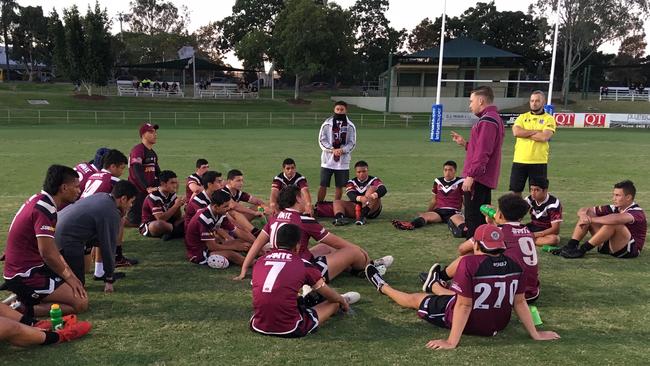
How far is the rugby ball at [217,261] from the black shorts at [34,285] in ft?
5.86

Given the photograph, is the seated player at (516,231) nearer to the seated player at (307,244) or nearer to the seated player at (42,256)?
the seated player at (307,244)

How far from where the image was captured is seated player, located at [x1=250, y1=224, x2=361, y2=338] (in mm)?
3719

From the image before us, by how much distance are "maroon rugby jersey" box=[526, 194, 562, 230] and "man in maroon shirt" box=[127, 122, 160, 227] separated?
5825 mm

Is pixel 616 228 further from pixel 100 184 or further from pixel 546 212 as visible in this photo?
pixel 100 184

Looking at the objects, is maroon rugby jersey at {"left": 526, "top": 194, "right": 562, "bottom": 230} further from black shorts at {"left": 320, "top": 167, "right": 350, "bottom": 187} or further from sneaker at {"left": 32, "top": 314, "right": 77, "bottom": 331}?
sneaker at {"left": 32, "top": 314, "right": 77, "bottom": 331}

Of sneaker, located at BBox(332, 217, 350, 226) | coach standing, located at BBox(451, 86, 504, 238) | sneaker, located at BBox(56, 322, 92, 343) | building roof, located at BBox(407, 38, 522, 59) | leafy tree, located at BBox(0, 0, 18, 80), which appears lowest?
sneaker, located at BBox(56, 322, 92, 343)

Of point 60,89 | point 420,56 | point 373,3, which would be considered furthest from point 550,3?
point 60,89

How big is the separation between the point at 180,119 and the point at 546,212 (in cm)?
3241

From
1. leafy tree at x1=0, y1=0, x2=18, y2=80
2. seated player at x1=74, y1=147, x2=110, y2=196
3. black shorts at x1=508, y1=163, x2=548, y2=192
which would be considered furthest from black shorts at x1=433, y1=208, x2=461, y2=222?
leafy tree at x1=0, y1=0, x2=18, y2=80

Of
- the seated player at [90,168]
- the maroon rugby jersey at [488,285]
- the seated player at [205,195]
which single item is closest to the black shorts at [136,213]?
the seated player at [90,168]

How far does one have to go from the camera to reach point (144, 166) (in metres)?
7.55

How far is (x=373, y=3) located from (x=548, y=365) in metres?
73.2

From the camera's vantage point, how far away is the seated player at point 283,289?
3.72 m

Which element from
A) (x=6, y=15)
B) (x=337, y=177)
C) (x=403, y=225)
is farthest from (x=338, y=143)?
(x=6, y=15)
